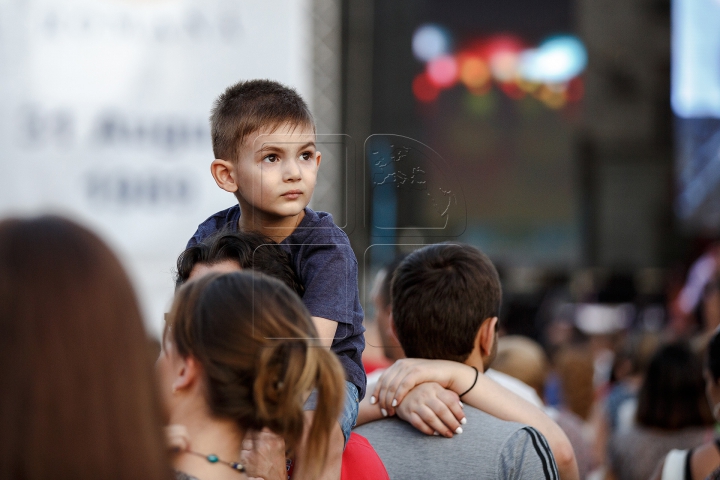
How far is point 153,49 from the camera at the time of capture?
11.7 feet

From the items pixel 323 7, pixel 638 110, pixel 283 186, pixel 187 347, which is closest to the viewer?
pixel 187 347

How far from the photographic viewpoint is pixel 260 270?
1.27 metres

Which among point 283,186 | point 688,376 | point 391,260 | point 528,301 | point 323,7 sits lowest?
point 528,301

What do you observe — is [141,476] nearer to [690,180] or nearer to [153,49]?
[153,49]

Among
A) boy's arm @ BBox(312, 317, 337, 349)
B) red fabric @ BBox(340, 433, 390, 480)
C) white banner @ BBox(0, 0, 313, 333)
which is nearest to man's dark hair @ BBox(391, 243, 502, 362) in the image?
red fabric @ BBox(340, 433, 390, 480)

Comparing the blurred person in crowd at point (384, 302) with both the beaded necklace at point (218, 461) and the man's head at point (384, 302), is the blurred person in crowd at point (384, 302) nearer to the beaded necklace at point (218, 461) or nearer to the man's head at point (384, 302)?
the man's head at point (384, 302)

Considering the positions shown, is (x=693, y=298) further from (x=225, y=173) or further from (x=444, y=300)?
(x=225, y=173)

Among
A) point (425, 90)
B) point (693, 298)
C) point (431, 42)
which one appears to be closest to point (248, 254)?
point (693, 298)

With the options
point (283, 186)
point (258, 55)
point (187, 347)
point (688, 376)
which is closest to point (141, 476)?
point (187, 347)

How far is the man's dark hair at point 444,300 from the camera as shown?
62.1 inches

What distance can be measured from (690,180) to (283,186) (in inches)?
324

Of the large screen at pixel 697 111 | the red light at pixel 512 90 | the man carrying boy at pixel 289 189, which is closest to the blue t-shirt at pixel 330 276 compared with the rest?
the man carrying boy at pixel 289 189

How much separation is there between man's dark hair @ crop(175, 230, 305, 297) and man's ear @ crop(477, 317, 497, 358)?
0.44m

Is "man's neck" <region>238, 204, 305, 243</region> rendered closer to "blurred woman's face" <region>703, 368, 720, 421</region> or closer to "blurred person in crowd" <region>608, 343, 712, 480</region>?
"blurred woman's face" <region>703, 368, 720, 421</region>
